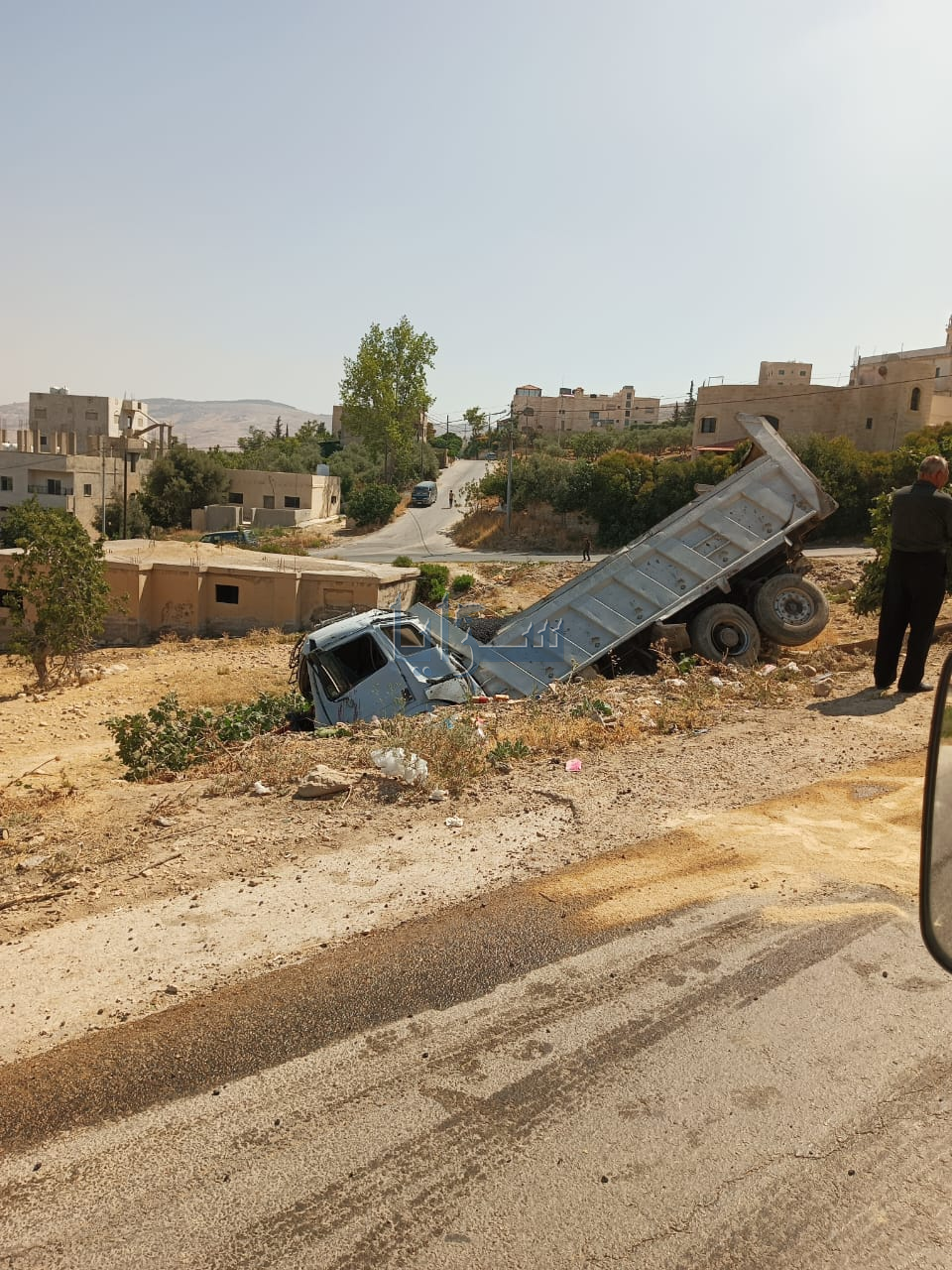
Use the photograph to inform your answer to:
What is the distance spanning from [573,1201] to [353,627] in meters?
7.17

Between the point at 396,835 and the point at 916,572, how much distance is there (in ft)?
16.4

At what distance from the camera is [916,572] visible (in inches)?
305

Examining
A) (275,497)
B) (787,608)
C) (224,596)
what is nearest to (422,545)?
(275,497)

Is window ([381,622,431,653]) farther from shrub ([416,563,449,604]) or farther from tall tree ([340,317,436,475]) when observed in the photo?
tall tree ([340,317,436,475])

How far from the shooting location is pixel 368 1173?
2.79m

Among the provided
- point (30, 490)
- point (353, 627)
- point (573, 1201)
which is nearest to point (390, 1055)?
point (573, 1201)

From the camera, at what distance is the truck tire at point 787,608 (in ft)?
38.8

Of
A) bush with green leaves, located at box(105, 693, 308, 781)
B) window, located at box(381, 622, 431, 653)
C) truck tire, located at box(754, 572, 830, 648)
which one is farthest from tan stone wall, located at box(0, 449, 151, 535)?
truck tire, located at box(754, 572, 830, 648)

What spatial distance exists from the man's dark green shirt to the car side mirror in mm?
6254

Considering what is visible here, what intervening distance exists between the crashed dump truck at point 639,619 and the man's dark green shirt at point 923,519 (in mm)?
3539

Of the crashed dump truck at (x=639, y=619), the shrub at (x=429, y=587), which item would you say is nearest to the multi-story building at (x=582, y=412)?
the shrub at (x=429, y=587)

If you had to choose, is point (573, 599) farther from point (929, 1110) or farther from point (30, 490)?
point (30, 490)

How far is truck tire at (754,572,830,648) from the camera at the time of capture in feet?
38.8

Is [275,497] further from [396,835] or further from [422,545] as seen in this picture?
[396,835]
